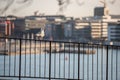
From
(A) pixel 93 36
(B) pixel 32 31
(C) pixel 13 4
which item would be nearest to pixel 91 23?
(A) pixel 93 36

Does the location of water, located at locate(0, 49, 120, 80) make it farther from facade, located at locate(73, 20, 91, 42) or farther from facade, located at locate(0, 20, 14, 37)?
facade, located at locate(73, 20, 91, 42)

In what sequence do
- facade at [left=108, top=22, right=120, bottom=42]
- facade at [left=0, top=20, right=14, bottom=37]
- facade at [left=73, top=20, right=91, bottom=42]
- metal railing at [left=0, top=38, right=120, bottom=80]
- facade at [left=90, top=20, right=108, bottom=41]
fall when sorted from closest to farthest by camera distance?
metal railing at [left=0, top=38, right=120, bottom=80], facade at [left=0, top=20, right=14, bottom=37], facade at [left=108, top=22, right=120, bottom=42], facade at [left=90, top=20, right=108, bottom=41], facade at [left=73, top=20, right=91, bottom=42]

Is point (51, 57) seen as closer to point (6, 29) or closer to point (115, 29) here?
point (6, 29)

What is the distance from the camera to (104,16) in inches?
1177

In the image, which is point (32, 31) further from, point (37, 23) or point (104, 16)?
point (104, 16)

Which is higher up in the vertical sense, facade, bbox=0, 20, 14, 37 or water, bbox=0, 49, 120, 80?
facade, bbox=0, 20, 14, 37

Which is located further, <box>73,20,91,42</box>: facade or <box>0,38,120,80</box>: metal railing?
<box>73,20,91,42</box>: facade

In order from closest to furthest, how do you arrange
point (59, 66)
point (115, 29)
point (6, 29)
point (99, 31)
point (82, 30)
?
point (59, 66), point (6, 29), point (115, 29), point (99, 31), point (82, 30)

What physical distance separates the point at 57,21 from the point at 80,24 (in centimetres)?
194

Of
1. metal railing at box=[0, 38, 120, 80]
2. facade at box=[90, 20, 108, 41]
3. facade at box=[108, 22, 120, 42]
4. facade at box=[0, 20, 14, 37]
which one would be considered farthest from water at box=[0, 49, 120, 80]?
facade at box=[90, 20, 108, 41]

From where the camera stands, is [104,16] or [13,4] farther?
[13,4]

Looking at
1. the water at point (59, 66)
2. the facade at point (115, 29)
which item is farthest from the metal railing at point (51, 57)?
the facade at point (115, 29)

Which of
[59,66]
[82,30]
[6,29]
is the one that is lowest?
[59,66]

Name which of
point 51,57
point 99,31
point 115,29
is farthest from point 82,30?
point 51,57
